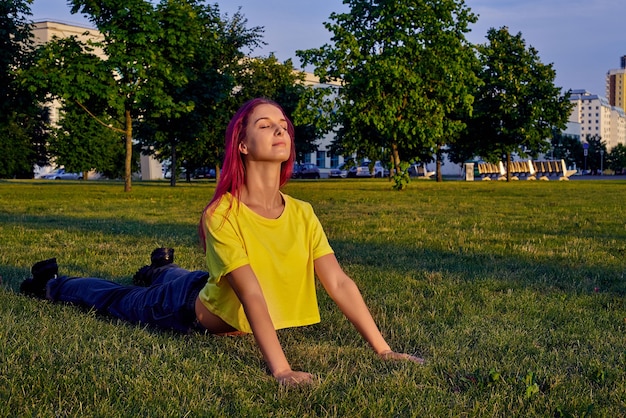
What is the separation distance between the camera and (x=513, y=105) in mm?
39594

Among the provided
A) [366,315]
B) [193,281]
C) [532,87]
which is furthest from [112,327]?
[532,87]

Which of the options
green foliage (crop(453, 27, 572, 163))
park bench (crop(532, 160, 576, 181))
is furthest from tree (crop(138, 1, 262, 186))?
park bench (crop(532, 160, 576, 181))

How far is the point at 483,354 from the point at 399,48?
22588 mm

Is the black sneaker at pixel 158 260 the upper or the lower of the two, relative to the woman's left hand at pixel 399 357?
upper

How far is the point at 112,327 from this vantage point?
13.1 ft

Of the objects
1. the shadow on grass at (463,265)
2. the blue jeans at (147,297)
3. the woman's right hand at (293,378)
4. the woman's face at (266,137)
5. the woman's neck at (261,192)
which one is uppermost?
the woman's face at (266,137)

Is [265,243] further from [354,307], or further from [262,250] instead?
[354,307]

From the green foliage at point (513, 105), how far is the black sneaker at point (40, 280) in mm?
36128

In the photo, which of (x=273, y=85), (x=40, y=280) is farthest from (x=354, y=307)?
(x=273, y=85)

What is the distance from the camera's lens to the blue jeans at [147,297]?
395 centimetres

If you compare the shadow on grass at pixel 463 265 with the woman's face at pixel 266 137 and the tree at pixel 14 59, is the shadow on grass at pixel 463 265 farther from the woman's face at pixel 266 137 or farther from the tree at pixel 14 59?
the tree at pixel 14 59

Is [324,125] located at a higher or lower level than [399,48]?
lower

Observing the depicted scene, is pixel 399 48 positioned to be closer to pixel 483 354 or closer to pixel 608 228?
pixel 608 228

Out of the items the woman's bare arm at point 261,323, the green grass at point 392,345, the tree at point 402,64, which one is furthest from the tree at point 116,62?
the woman's bare arm at point 261,323
